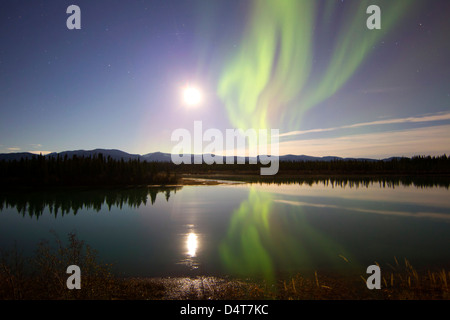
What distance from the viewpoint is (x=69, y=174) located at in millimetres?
63875

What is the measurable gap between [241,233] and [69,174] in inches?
2281

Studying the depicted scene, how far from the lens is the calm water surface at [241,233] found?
15.2 m

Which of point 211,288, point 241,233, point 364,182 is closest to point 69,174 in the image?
point 241,233

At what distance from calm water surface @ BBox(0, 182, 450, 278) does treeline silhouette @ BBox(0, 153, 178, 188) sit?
24.4 m

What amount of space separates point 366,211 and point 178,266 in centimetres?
2669

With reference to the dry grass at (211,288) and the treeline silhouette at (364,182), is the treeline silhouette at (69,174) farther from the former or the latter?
the dry grass at (211,288)

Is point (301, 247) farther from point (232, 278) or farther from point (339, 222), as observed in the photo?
point (339, 222)

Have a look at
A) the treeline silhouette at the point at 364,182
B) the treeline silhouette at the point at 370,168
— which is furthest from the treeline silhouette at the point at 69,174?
the treeline silhouette at the point at 370,168

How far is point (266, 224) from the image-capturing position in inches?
1019

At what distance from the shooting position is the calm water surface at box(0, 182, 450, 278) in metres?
15.2

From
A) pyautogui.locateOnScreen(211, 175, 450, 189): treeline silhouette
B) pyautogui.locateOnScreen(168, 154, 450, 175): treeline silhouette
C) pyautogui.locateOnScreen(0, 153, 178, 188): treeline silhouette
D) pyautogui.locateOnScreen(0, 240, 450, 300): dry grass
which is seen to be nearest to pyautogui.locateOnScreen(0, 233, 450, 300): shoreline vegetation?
pyautogui.locateOnScreen(0, 240, 450, 300): dry grass

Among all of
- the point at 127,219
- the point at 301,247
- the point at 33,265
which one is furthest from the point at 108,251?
the point at 301,247

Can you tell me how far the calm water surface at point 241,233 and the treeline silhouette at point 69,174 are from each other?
24.4 metres
